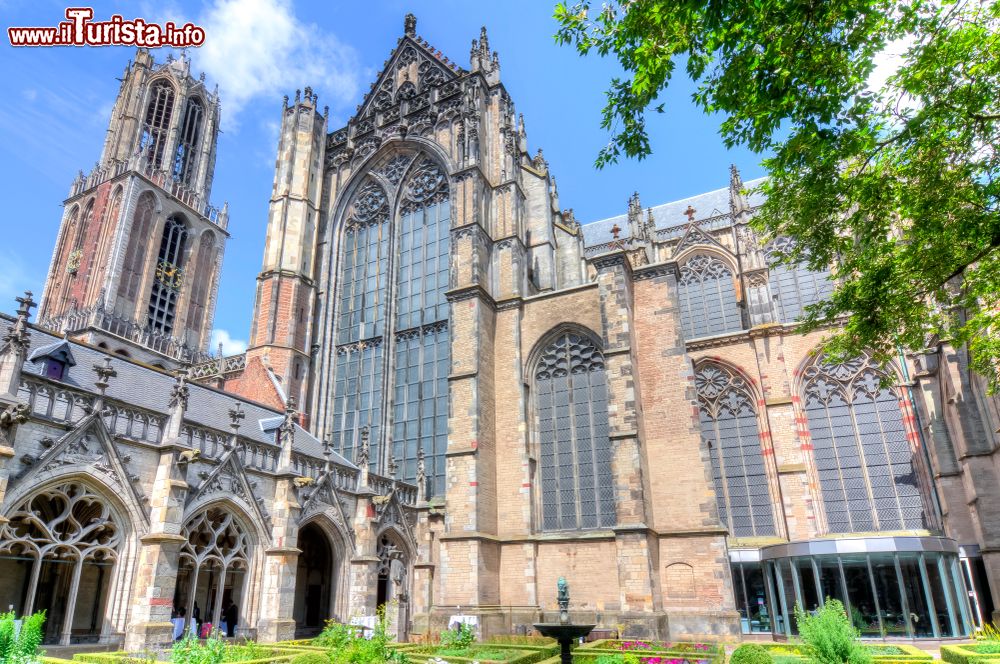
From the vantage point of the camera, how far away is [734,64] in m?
8.70

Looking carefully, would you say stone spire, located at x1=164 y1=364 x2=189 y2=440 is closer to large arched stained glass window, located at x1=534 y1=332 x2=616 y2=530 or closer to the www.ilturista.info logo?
the www.ilturista.info logo

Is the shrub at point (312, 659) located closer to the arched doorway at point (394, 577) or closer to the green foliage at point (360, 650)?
the green foliage at point (360, 650)

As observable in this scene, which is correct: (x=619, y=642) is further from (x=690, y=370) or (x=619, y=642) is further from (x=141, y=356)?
(x=141, y=356)

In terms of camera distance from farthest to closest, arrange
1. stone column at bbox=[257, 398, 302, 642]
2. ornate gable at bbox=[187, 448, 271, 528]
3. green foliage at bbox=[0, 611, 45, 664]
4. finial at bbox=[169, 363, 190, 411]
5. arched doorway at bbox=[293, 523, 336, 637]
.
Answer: arched doorway at bbox=[293, 523, 336, 637] → stone column at bbox=[257, 398, 302, 642] → ornate gable at bbox=[187, 448, 271, 528] → finial at bbox=[169, 363, 190, 411] → green foliage at bbox=[0, 611, 45, 664]

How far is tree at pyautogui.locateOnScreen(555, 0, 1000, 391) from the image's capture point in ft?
27.3

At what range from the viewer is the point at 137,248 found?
49438 mm

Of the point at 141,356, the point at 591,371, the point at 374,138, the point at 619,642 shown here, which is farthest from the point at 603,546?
the point at 141,356

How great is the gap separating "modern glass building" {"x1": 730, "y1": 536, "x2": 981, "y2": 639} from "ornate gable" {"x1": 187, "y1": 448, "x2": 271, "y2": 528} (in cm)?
1685

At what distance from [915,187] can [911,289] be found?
1.76 m

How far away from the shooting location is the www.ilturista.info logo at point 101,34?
13496 mm

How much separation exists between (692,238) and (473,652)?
27419 millimetres

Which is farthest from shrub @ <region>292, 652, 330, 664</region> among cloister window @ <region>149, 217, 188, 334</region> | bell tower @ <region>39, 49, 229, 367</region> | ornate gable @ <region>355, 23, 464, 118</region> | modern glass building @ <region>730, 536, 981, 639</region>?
cloister window @ <region>149, 217, 188, 334</region>

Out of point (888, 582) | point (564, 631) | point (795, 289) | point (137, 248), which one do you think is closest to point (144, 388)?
point (564, 631)

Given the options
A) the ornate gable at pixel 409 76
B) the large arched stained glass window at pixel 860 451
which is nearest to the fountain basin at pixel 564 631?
the large arched stained glass window at pixel 860 451
